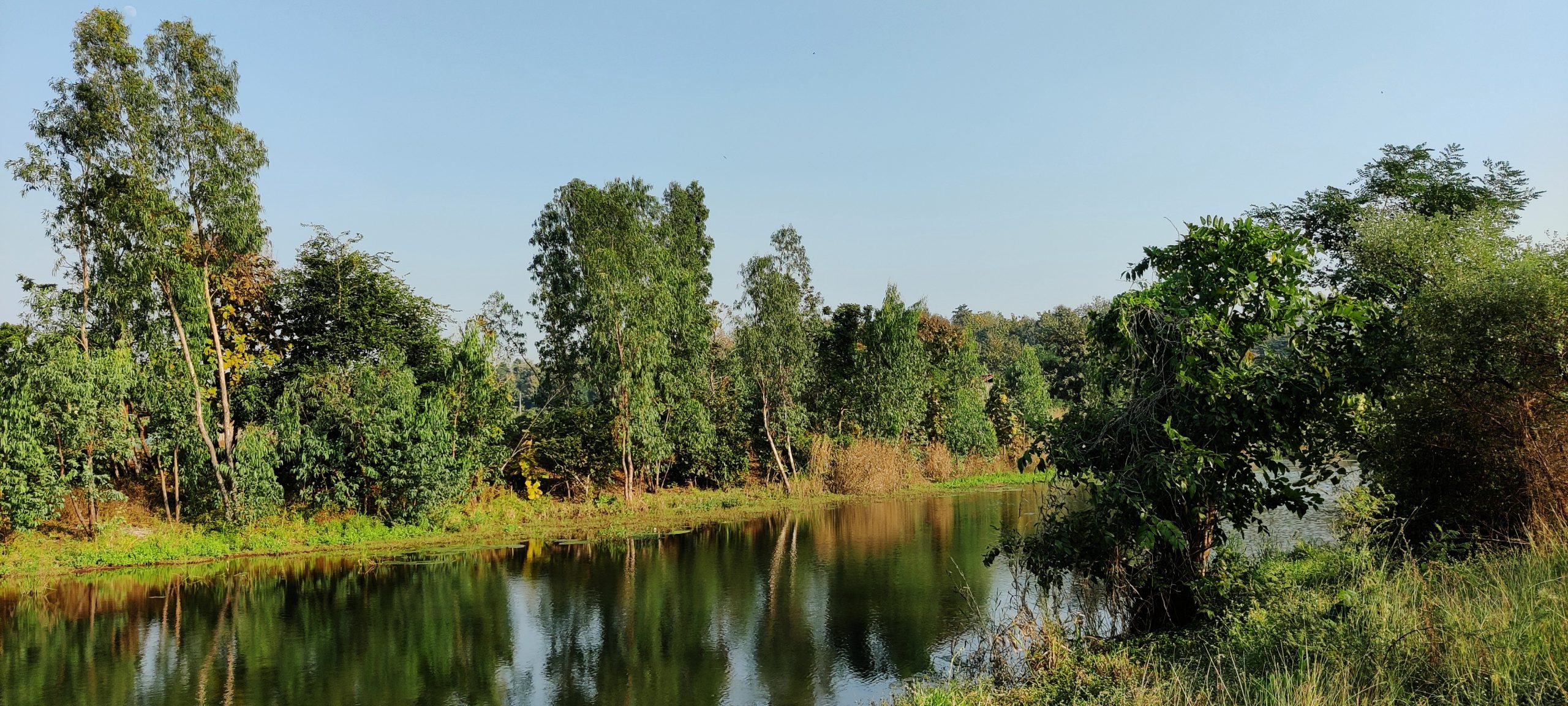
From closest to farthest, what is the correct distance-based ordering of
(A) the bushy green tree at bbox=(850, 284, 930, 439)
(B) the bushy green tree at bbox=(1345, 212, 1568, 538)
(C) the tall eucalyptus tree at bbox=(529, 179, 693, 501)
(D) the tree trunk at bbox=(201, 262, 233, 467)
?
1. (B) the bushy green tree at bbox=(1345, 212, 1568, 538)
2. (D) the tree trunk at bbox=(201, 262, 233, 467)
3. (C) the tall eucalyptus tree at bbox=(529, 179, 693, 501)
4. (A) the bushy green tree at bbox=(850, 284, 930, 439)

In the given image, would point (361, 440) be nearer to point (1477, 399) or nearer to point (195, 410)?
point (195, 410)

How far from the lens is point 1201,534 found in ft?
33.6

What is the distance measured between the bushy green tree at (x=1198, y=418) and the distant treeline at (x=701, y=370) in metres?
0.04

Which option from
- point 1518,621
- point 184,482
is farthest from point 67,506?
point 1518,621

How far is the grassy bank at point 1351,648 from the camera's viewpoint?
19.8 feet

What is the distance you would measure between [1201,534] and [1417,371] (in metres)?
3.14

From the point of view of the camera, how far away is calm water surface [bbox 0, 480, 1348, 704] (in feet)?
37.0

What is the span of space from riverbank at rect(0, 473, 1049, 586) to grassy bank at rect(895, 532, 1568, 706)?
533 cm

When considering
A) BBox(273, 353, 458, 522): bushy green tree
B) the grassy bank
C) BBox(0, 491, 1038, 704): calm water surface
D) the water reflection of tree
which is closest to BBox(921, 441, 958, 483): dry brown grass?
BBox(0, 491, 1038, 704): calm water surface

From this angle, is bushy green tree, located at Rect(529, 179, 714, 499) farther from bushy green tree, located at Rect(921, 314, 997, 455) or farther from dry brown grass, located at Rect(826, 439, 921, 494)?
bushy green tree, located at Rect(921, 314, 997, 455)

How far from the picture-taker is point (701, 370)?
103 ft

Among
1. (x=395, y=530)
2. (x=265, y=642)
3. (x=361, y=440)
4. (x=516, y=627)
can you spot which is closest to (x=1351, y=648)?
(x=516, y=627)

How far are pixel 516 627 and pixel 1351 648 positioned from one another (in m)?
11.9

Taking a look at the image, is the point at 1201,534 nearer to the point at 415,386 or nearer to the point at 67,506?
the point at 415,386
